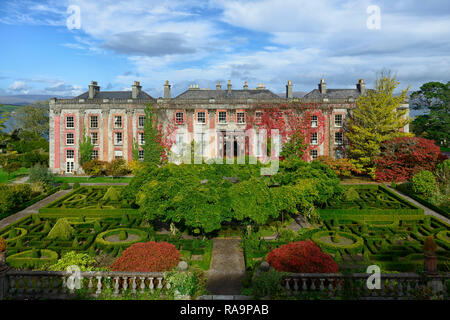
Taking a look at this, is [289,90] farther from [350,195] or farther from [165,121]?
[350,195]

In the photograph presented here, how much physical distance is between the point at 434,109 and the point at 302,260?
6123 centimetres

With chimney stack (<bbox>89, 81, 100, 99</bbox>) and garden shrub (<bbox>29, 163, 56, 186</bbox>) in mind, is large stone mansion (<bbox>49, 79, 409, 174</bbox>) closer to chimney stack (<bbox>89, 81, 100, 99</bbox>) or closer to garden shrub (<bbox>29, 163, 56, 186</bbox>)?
chimney stack (<bbox>89, 81, 100, 99</bbox>)

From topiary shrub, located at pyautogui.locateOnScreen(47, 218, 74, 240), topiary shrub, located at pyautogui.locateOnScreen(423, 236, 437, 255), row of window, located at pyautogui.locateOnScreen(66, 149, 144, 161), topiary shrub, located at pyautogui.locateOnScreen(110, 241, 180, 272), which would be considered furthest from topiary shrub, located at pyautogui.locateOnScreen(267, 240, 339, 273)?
row of window, located at pyautogui.locateOnScreen(66, 149, 144, 161)

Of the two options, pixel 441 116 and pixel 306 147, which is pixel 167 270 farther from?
pixel 441 116

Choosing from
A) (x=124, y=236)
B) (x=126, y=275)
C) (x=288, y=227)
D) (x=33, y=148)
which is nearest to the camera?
(x=126, y=275)

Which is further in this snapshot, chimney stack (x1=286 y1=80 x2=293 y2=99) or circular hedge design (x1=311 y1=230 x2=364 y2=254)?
chimney stack (x1=286 y1=80 x2=293 y2=99)

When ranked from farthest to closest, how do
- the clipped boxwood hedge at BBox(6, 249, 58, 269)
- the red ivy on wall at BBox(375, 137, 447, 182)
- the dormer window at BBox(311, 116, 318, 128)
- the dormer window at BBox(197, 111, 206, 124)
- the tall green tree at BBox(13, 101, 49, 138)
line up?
the tall green tree at BBox(13, 101, 49, 138), the dormer window at BBox(197, 111, 206, 124), the dormer window at BBox(311, 116, 318, 128), the red ivy on wall at BBox(375, 137, 447, 182), the clipped boxwood hedge at BBox(6, 249, 58, 269)

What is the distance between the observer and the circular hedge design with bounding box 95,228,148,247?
21344 mm

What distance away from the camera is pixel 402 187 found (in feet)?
119

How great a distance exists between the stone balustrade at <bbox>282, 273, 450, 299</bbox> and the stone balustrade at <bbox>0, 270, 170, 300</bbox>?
4.96m

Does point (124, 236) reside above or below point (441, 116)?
below

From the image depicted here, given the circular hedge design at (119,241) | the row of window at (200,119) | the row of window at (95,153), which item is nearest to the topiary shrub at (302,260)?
the circular hedge design at (119,241)
